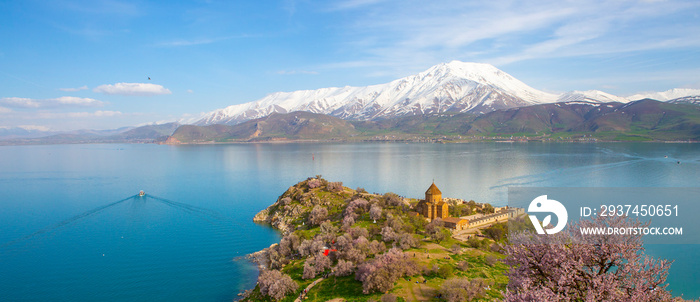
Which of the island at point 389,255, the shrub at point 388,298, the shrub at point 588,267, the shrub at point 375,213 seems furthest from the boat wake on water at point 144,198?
the shrub at point 588,267

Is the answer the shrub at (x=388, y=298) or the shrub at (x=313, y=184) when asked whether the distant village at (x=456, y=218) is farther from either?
the shrub at (x=313, y=184)

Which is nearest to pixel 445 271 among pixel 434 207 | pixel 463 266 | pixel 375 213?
pixel 463 266

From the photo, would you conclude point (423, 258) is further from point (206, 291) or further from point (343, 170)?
point (343, 170)

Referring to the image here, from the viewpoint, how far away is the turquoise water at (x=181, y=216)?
36.1m

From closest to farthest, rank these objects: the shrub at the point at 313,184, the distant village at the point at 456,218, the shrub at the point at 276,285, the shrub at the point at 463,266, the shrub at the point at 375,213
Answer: the shrub at the point at 463,266 → the shrub at the point at 276,285 → the distant village at the point at 456,218 → the shrub at the point at 375,213 → the shrub at the point at 313,184

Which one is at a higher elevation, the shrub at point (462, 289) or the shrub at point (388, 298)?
the shrub at point (462, 289)

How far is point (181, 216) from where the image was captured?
206 feet

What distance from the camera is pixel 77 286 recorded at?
36.2 m

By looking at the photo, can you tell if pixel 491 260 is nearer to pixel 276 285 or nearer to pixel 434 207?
pixel 434 207

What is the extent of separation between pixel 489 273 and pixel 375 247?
11.2 metres

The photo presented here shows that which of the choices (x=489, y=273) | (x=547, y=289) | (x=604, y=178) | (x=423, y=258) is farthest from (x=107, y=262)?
(x=604, y=178)

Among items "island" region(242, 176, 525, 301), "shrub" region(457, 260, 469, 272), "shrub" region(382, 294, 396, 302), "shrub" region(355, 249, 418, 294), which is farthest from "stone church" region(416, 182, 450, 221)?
"shrub" region(382, 294, 396, 302)

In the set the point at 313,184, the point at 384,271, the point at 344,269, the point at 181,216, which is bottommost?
the point at 181,216

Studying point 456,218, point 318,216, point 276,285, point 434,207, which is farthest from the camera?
point 318,216
